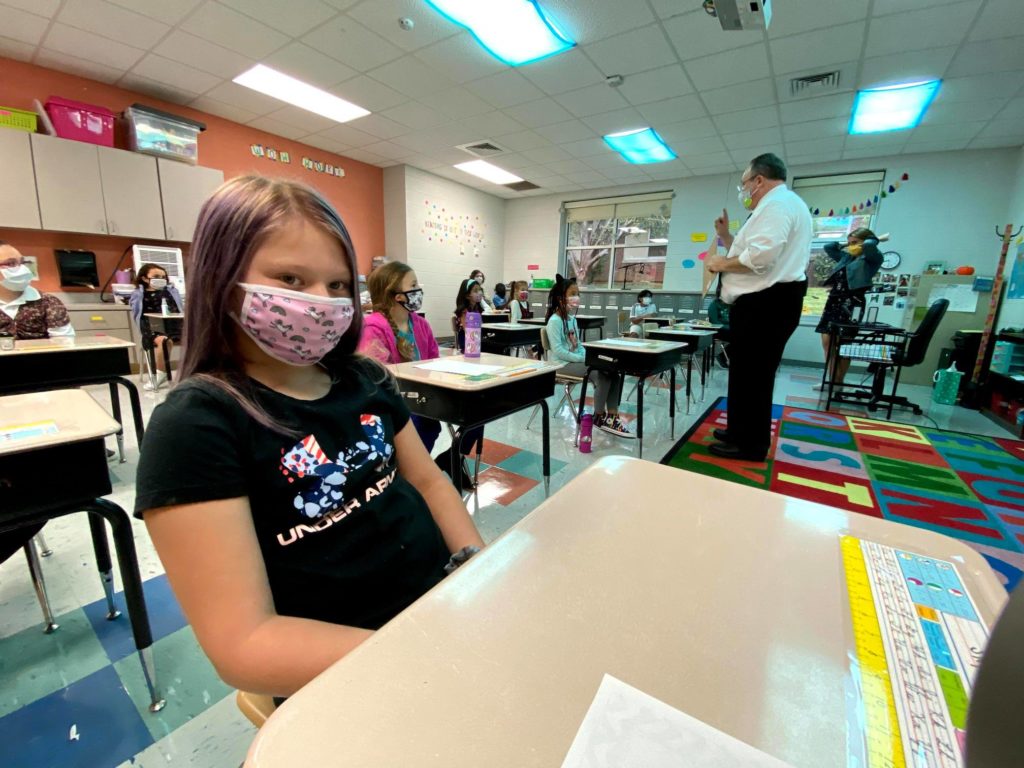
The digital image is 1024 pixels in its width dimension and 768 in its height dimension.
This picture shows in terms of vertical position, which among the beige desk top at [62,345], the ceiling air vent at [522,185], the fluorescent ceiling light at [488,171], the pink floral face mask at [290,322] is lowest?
the beige desk top at [62,345]

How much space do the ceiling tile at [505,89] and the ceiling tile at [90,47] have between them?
2823 millimetres

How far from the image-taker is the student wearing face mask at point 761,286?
89.5 inches

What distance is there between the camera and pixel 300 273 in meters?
0.66

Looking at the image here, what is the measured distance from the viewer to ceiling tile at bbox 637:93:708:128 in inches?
165

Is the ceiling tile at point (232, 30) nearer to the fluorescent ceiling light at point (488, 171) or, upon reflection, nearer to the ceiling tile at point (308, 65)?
the ceiling tile at point (308, 65)

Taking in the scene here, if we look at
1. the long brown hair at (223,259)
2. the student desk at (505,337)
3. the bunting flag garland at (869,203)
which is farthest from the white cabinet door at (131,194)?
the bunting flag garland at (869,203)

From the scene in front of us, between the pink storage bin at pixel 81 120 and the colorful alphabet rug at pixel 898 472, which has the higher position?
the pink storage bin at pixel 81 120

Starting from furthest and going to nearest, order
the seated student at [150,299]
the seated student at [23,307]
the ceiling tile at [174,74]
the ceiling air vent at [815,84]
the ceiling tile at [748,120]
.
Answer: the ceiling tile at [748,120]
the seated student at [150,299]
the ceiling tile at [174,74]
the ceiling air vent at [815,84]
the seated student at [23,307]

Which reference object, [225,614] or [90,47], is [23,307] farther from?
[225,614]

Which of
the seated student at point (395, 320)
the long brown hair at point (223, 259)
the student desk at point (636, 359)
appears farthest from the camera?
the student desk at point (636, 359)

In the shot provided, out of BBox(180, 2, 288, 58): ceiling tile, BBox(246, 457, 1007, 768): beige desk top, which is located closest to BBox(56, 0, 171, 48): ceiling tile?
BBox(180, 2, 288, 58): ceiling tile

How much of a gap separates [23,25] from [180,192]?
155cm

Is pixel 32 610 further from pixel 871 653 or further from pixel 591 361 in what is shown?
pixel 591 361

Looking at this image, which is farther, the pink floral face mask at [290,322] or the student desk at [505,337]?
the student desk at [505,337]
